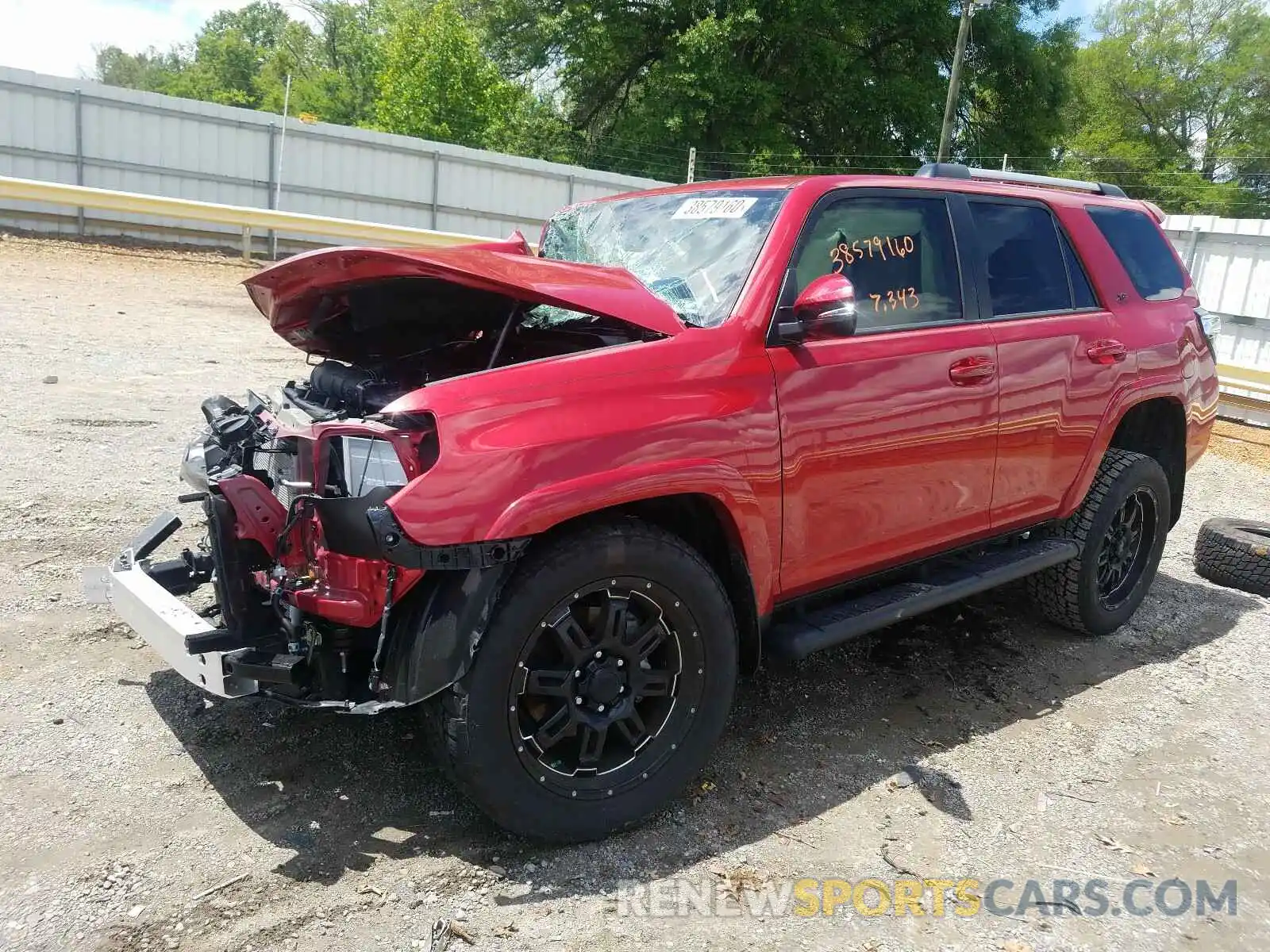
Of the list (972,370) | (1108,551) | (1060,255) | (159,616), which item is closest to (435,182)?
(1060,255)

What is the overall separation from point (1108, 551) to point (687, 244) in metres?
2.86

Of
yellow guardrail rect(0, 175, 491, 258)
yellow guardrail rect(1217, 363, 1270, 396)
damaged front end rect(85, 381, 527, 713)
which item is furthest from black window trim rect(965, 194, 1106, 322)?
yellow guardrail rect(0, 175, 491, 258)

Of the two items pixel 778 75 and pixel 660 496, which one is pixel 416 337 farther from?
pixel 778 75

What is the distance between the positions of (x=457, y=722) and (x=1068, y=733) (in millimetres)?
2620

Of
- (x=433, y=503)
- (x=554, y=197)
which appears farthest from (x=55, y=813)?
(x=554, y=197)

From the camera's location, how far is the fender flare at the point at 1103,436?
4559mm

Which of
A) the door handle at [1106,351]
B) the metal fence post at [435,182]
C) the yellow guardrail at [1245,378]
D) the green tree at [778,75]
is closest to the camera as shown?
the door handle at [1106,351]

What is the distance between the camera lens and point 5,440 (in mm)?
6270

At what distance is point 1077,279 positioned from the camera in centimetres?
454

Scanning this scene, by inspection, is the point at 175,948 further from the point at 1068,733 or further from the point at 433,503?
the point at 1068,733

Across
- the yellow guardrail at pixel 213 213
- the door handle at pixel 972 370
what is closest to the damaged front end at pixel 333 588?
the door handle at pixel 972 370

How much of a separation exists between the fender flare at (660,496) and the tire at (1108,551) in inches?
85.9

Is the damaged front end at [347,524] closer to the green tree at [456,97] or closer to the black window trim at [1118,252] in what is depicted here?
the black window trim at [1118,252]

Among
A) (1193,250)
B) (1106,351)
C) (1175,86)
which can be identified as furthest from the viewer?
(1175,86)
